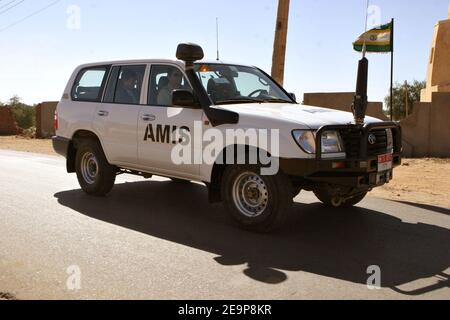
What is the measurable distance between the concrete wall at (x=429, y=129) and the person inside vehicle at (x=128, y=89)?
10.1 m

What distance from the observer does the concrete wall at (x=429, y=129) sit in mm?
15289

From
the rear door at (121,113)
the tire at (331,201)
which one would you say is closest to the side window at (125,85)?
the rear door at (121,113)

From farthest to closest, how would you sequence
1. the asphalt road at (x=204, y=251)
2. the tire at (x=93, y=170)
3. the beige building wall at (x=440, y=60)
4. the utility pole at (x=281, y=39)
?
the beige building wall at (x=440, y=60) < the utility pole at (x=281, y=39) < the tire at (x=93, y=170) < the asphalt road at (x=204, y=251)

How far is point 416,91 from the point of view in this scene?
47500 mm

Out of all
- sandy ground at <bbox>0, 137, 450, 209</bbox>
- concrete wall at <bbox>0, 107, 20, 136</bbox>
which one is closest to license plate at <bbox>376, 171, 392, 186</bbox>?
sandy ground at <bbox>0, 137, 450, 209</bbox>

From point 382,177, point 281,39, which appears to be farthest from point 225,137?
point 281,39

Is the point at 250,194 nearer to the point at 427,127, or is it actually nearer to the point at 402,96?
the point at 427,127

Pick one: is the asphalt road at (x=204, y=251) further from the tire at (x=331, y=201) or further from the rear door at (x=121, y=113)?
the rear door at (x=121, y=113)

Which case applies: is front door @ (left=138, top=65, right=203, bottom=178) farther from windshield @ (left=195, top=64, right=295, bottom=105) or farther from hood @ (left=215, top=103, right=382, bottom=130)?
hood @ (left=215, top=103, right=382, bottom=130)

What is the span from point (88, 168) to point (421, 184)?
21.3ft
